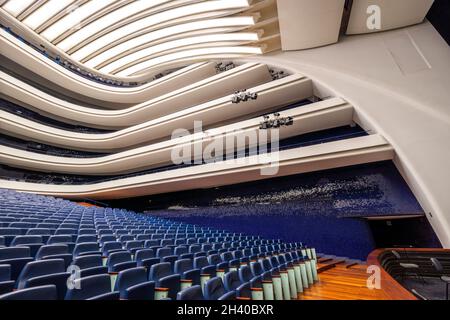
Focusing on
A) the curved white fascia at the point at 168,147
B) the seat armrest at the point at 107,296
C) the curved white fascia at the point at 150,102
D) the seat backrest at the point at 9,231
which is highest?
the curved white fascia at the point at 150,102

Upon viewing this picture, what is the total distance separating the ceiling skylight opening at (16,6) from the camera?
8508mm

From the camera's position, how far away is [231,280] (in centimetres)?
216

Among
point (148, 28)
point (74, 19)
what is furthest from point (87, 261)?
point (74, 19)

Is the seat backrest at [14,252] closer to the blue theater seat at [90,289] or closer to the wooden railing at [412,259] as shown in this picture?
the blue theater seat at [90,289]

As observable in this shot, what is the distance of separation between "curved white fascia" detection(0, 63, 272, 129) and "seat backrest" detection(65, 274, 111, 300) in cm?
787

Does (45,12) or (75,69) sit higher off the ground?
(45,12)

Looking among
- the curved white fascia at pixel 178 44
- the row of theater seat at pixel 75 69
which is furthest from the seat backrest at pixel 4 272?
the row of theater seat at pixel 75 69

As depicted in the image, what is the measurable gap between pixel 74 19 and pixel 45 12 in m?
0.90

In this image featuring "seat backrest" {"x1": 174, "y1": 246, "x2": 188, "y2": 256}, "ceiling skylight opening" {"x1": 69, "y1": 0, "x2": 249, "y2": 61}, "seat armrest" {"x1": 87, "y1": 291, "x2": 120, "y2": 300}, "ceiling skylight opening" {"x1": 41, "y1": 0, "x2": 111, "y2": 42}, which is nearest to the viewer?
"seat armrest" {"x1": 87, "y1": 291, "x2": 120, "y2": 300}

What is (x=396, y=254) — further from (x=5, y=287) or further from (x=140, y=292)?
(x=5, y=287)

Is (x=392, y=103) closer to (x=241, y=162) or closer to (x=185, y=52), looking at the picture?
(x=241, y=162)

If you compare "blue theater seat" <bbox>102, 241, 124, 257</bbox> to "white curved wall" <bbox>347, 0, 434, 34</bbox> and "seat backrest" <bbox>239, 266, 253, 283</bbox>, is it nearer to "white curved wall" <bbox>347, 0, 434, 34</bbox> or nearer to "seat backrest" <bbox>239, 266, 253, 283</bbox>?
"seat backrest" <bbox>239, 266, 253, 283</bbox>

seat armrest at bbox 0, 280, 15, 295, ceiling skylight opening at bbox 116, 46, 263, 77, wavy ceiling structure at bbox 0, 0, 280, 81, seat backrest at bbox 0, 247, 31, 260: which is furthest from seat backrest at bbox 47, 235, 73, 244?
ceiling skylight opening at bbox 116, 46, 263, 77

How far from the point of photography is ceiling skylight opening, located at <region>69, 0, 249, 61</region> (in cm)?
720
